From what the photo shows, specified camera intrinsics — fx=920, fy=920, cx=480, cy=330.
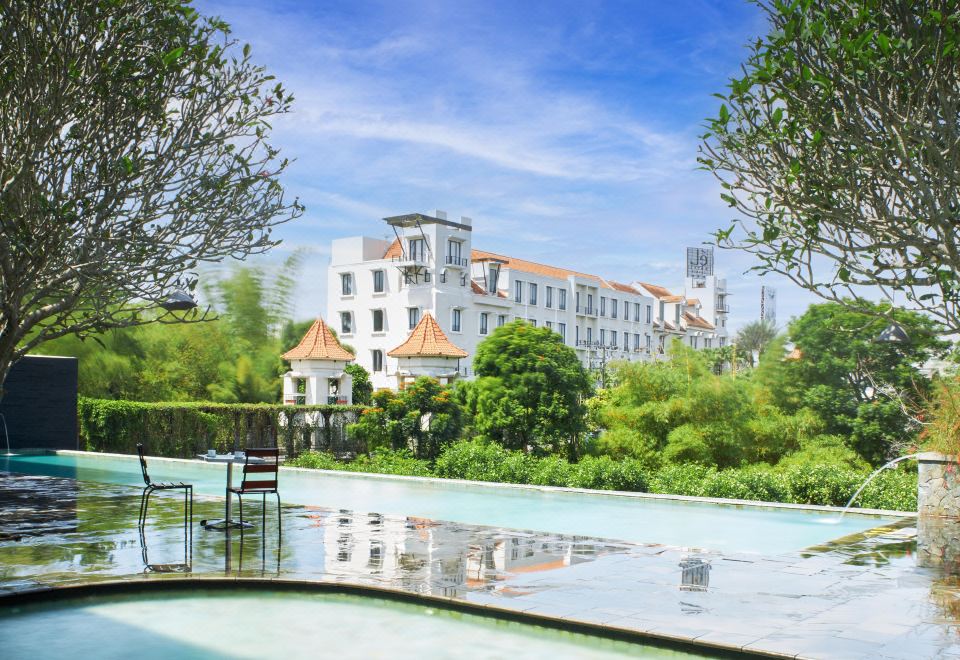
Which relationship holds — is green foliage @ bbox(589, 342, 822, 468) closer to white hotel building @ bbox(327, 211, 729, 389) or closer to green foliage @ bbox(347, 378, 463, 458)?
green foliage @ bbox(347, 378, 463, 458)

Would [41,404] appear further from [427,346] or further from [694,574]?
[694,574]

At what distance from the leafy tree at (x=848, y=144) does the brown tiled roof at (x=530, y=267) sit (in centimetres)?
5064

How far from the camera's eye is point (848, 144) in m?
7.88

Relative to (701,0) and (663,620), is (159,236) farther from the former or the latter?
(701,0)

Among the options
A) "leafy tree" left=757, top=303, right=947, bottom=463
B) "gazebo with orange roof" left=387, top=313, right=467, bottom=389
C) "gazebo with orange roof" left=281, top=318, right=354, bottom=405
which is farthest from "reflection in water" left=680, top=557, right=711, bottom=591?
"gazebo with orange roof" left=281, top=318, right=354, bottom=405

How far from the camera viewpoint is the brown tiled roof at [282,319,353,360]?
34562 millimetres

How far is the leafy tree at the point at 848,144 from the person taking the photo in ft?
23.6

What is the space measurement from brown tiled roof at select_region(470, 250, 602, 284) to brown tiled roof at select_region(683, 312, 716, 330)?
16.9m

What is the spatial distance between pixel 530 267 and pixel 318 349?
33.3m

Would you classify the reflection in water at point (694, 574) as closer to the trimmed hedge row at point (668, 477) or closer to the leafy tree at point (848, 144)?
the leafy tree at point (848, 144)

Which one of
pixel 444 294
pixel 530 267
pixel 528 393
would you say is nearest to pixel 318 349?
pixel 528 393

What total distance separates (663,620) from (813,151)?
4.41 metres

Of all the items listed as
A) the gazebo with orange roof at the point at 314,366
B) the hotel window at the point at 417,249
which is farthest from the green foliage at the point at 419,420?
the hotel window at the point at 417,249

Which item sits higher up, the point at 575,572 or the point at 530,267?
the point at 530,267
